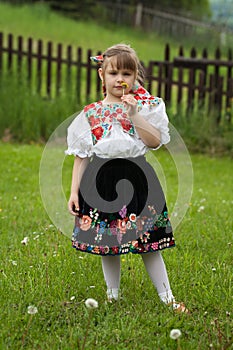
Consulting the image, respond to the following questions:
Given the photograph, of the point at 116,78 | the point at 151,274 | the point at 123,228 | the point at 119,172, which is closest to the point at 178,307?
the point at 151,274

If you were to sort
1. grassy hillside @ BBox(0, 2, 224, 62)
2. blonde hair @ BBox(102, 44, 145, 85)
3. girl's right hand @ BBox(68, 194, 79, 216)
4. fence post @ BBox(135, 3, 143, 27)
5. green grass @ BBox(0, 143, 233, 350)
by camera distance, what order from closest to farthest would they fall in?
green grass @ BBox(0, 143, 233, 350) → blonde hair @ BBox(102, 44, 145, 85) → girl's right hand @ BBox(68, 194, 79, 216) → grassy hillside @ BBox(0, 2, 224, 62) → fence post @ BBox(135, 3, 143, 27)

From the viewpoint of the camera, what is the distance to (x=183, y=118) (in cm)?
1055

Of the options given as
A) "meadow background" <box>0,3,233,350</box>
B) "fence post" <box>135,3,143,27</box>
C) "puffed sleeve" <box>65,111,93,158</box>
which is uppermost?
"puffed sleeve" <box>65,111,93,158</box>

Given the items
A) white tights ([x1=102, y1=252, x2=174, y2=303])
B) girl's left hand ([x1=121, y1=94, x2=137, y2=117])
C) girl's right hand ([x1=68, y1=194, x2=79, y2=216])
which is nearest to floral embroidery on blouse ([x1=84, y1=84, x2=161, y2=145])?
girl's left hand ([x1=121, y1=94, x2=137, y2=117])

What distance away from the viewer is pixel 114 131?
12.4 feet

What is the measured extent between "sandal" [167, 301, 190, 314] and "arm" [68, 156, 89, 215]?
0.72 metres

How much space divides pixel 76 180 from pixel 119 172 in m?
0.25

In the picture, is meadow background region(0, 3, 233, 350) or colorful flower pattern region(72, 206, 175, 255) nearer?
meadow background region(0, 3, 233, 350)

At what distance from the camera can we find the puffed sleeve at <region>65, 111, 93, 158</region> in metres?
3.82

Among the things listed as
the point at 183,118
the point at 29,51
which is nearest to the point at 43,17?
the point at 29,51

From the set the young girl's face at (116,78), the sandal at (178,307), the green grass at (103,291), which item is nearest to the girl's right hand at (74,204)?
the green grass at (103,291)

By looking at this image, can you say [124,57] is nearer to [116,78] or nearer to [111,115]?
[116,78]

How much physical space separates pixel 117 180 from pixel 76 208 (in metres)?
0.28

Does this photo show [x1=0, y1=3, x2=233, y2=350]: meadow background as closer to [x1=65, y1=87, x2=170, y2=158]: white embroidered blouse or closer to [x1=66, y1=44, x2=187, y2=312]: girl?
[x1=66, y1=44, x2=187, y2=312]: girl
